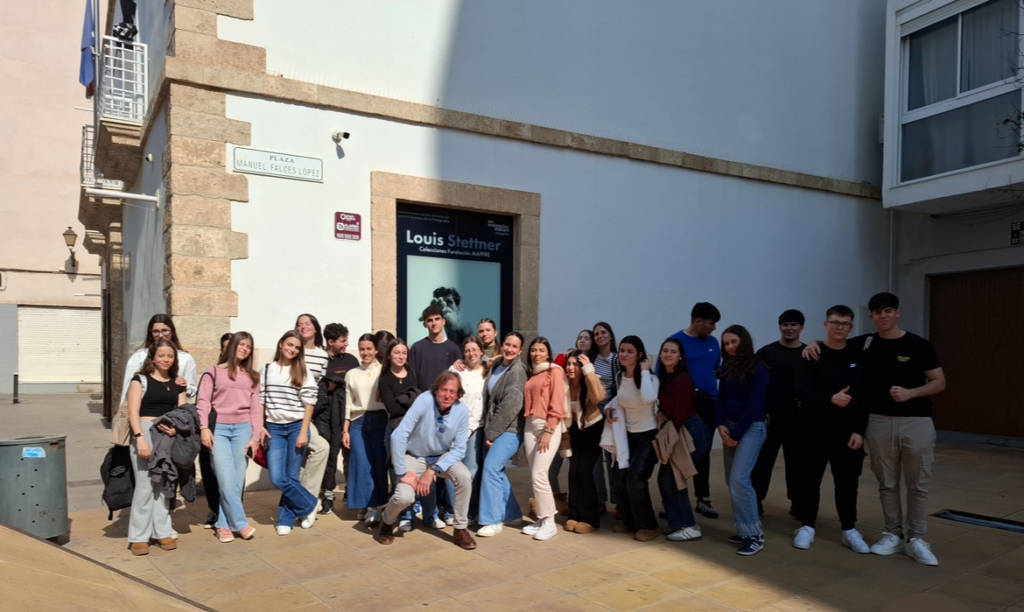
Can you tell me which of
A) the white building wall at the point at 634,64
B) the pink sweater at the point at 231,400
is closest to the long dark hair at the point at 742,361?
the pink sweater at the point at 231,400

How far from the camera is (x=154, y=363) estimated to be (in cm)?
529

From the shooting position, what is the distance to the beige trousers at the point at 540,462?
5.54 m

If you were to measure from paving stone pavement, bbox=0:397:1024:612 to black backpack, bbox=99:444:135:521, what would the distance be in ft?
1.11

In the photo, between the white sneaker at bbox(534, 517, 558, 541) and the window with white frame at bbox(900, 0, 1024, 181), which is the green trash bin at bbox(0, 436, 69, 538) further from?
the window with white frame at bbox(900, 0, 1024, 181)

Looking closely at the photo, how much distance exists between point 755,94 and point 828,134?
1.69 m

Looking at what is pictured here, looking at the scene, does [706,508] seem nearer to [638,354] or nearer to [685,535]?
[685,535]

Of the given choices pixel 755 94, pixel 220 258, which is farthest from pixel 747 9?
pixel 220 258

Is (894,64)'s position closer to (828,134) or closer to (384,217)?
(828,134)

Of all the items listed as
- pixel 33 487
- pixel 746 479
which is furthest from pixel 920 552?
pixel 33 487

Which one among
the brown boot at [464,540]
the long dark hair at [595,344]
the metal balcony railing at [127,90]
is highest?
the metal balcony railing at [127,90]

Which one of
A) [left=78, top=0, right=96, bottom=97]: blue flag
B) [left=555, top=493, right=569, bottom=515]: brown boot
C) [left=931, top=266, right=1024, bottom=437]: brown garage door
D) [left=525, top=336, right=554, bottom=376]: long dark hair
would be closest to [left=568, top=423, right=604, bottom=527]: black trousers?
[left=555, top=493, right=569, bottom=515]: brown boot

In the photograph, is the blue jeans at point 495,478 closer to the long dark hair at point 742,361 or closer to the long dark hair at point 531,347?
the long dark hair at point 531,347

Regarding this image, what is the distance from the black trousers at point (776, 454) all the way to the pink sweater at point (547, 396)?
1740mm

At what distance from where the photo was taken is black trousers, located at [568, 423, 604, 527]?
5.71 meters
